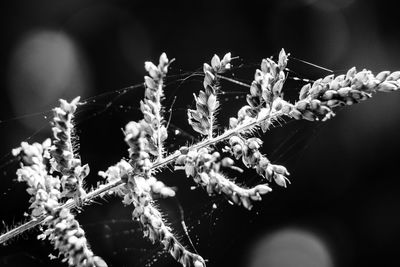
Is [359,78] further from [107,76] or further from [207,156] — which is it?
[107,76]

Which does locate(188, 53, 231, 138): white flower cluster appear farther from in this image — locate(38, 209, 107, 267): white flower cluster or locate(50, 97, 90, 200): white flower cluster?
locate(38, 209, 107, 267): white flower cluster

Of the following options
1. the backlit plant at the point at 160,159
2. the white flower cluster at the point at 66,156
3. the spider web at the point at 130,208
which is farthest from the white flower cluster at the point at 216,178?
the spider web at the point at 130,208

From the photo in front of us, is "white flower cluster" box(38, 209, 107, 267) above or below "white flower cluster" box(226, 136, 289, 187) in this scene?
below

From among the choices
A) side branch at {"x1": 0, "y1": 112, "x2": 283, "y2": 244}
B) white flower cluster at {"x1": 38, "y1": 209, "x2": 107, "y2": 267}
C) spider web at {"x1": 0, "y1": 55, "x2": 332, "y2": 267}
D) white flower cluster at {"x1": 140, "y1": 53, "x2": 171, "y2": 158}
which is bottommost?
white flower cluster at {"x1": 38, "y1": 209, "x2": 107, "y2": 267}

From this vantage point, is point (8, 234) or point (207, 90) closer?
point (8, 234)

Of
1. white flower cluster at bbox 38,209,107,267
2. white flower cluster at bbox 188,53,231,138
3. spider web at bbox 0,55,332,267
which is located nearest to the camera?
white flower cluster at bbox 38,209,107,267

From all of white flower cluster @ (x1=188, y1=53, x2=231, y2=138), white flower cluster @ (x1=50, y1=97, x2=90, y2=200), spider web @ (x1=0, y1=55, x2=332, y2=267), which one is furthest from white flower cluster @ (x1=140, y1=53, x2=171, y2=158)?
spider web @ (x1=0, y1=55, x2=332, y2=267)

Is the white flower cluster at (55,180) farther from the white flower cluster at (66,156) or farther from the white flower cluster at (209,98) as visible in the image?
the white flower cluster at (209,98)

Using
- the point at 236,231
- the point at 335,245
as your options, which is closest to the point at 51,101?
the point at 236,231

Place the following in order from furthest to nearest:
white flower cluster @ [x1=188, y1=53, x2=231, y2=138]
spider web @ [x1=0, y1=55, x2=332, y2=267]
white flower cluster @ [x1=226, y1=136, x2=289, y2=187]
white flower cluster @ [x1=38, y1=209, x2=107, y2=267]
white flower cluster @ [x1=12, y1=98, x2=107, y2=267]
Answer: spider web @ [x1=0, y1=55, x2=332, y2=267], white flower cluster @ [x1=188, y1=53, x2=231, y2=138], white flower cluster @ [x1=226, y1=136, x2=289, y2=187], white flower cluster @ [x1=12, y1=98, x2=107, y2=267], white flower cluster @ [x1=38, y1=209, x2=107, y2=267]

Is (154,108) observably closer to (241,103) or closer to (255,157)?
(255,157)

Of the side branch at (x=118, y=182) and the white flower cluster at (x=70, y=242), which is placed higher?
the side branch at (x=118, y=182)
